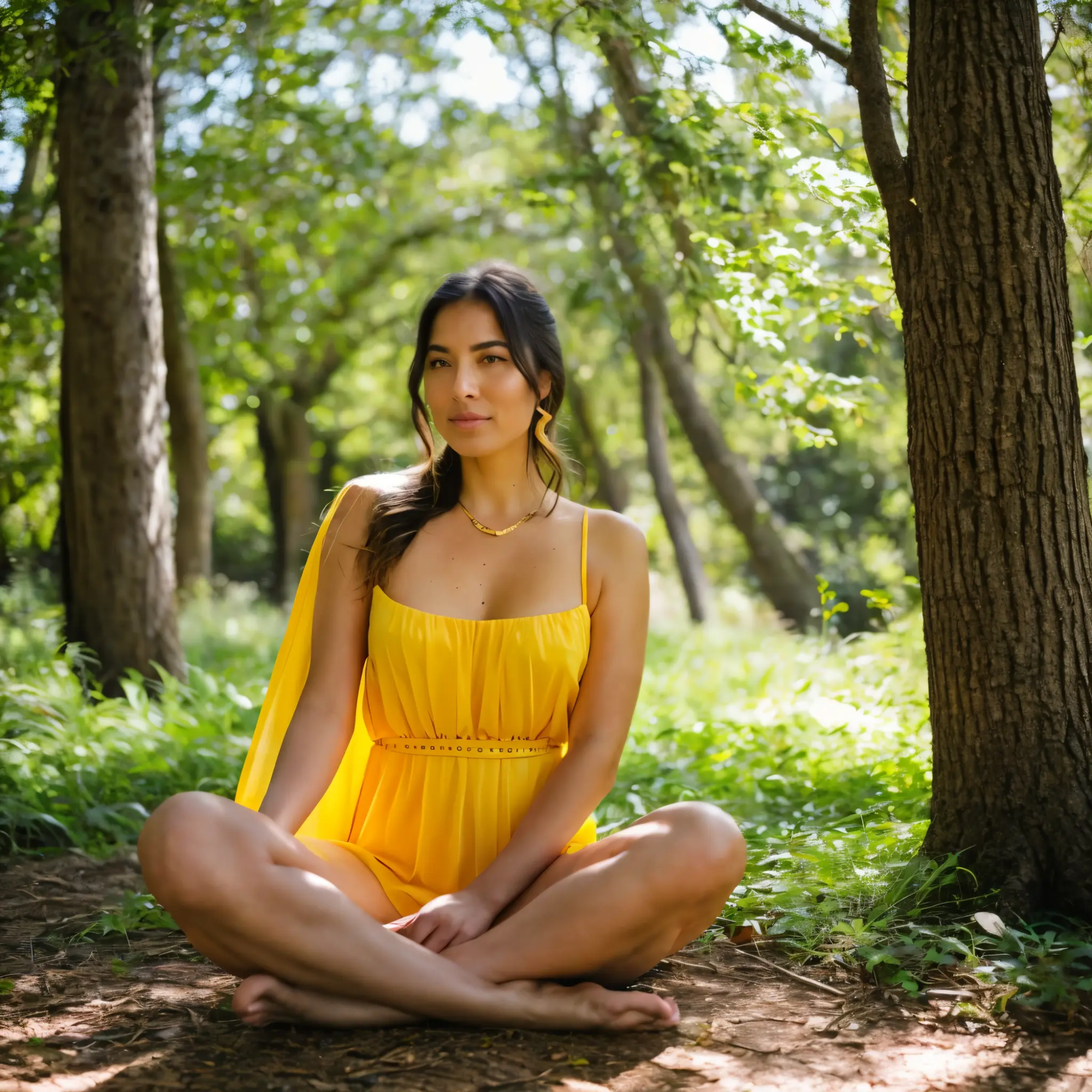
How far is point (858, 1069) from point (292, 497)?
46.4 feet

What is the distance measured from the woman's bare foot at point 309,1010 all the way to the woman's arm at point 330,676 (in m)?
0.39

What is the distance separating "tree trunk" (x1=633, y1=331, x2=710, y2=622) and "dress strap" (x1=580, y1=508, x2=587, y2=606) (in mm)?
7976

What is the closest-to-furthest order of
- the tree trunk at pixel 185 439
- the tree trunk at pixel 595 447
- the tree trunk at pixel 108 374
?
the tree trunk at pixel 108 374 → the tree trunk at pixel 185 439 → the tree trunk at pixel 595 447

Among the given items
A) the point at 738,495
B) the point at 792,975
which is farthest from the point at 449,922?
the point at 738,495

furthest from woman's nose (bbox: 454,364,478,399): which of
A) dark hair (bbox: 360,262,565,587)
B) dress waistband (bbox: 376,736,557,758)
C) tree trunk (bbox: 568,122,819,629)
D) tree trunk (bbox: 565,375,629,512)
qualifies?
tree trunk (bbox: 565,375,629,512)

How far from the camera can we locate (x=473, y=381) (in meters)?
Result: 2.75

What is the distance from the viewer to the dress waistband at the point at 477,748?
272cm

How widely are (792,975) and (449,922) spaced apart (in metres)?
0.89

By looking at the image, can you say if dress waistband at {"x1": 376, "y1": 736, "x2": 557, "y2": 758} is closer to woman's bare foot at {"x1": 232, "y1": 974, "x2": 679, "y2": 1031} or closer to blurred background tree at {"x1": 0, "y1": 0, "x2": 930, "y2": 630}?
woman's bare foot at {"x1": 232, "y1": 974, "x2": 679, "y2": 1031}

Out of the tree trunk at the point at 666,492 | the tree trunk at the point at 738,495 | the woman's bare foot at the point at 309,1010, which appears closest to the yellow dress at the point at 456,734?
the woman's bare foot at the point at 309,1010

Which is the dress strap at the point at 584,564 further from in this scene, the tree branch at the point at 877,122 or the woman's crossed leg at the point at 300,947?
the tree branch at the point at 877,122

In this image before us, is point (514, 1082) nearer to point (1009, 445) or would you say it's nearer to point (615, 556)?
point (615, 556)

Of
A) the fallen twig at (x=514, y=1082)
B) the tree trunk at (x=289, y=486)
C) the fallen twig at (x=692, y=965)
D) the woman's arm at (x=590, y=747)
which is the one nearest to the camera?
the fallen twig at (x=514, y=1082)

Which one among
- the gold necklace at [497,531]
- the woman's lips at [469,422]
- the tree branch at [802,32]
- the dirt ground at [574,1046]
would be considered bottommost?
→ the dirt ground at [574,1046]
